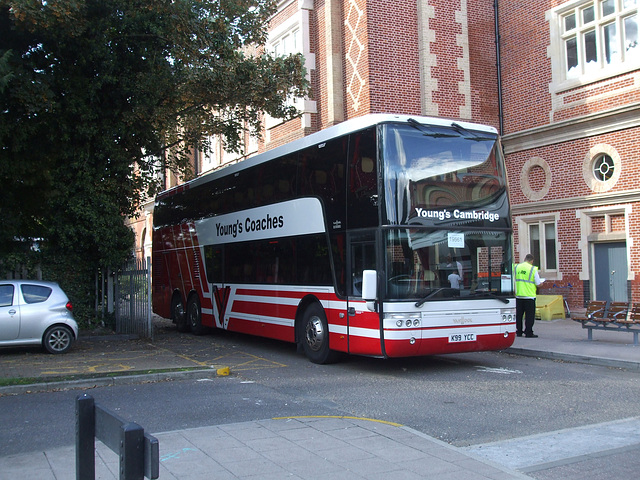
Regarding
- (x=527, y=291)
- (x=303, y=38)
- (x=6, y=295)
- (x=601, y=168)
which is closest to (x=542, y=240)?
(x=601, y=168)

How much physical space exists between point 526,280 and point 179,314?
30.7 feet

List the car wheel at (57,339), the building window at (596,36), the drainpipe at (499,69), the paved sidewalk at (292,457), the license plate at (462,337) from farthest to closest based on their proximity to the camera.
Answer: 1. the drainpipe at (499,69)
2. the building window at (596,36)
3. the car wheel at (57,339)
4. the license plate at (462,337)
5. the paved sidewalk at (292,457)

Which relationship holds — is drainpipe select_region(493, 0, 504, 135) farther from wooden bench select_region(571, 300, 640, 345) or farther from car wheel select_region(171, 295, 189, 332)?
car wheel select_region(171, 295, 189, 332)

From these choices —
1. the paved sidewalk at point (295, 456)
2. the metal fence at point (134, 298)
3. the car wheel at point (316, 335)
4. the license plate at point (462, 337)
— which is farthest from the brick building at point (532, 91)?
the paved sidewalk at point (295, 456)

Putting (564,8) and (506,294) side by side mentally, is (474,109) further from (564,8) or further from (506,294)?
(506,294)

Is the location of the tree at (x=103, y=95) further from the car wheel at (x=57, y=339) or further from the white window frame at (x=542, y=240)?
the white window frame at (x=542, y=240)

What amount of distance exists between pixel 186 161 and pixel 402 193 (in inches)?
450

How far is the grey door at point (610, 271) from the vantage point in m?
17.2

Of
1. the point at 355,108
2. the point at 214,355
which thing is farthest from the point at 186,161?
the point at 214,355

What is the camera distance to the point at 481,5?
2186 centimetres

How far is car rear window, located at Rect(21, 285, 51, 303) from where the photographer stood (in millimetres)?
11828

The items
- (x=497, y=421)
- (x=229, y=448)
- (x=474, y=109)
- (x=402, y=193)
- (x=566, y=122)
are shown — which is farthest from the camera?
(x=474, y=109)

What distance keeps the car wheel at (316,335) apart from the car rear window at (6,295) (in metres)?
5.36

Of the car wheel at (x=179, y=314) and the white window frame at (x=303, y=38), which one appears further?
the white window frame at (x=303, y=38)
